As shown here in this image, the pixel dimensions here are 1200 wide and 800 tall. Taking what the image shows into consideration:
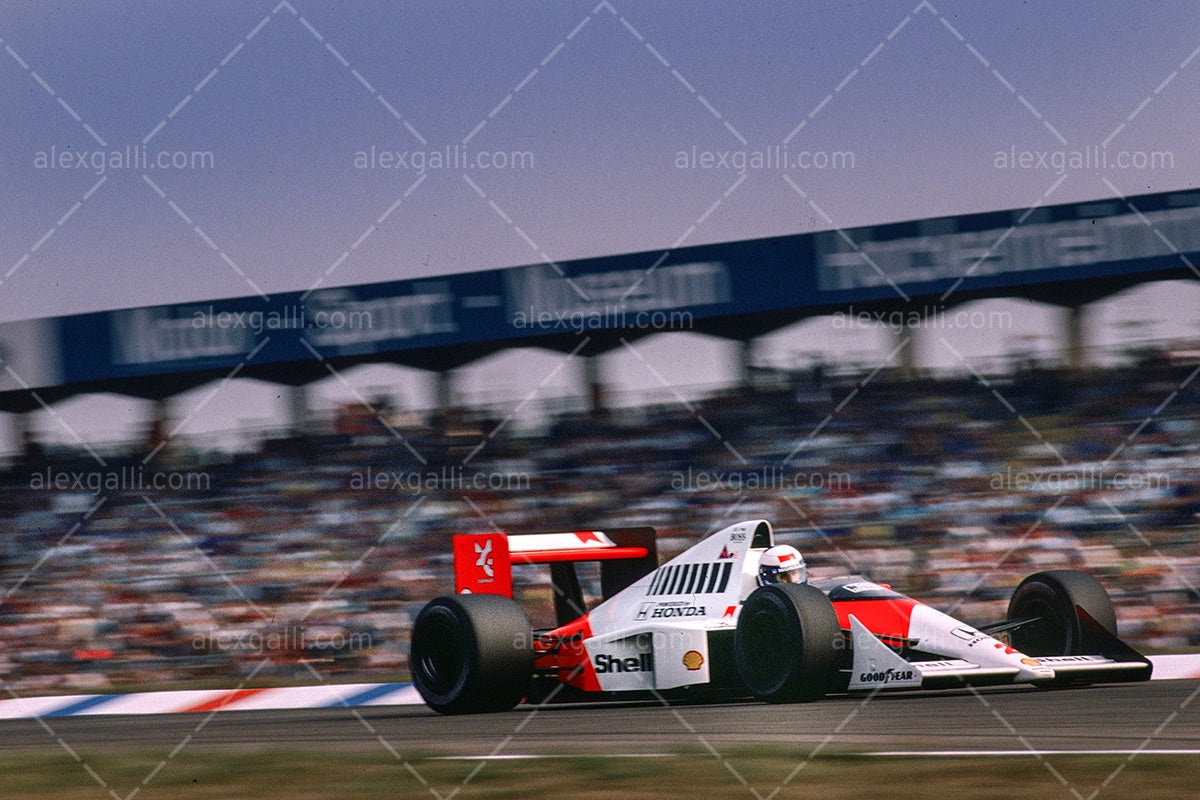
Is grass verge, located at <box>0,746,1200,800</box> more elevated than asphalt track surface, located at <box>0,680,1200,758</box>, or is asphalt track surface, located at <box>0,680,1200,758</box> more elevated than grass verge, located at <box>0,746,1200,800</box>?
grass verge, located at <box>0,746,1200,800</box>

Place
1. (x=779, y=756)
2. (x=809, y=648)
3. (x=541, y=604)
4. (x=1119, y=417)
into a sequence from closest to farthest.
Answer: (x=779, y=756), (x=809, y=648), (x=1119, y=417), (x=541, y=604)

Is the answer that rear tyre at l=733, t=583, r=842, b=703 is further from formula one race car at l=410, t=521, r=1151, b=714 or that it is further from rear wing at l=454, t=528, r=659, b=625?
rear wing at l=454, t=528, r=659, b=625

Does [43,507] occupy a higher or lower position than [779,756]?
higher

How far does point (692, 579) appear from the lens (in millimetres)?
8773

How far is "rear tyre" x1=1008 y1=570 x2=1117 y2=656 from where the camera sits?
8758 millimetres

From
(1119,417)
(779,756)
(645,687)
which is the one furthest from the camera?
(1119,417)

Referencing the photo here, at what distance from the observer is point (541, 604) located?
13883 mm

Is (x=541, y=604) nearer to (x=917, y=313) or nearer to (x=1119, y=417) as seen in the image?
(x=917, y=313)

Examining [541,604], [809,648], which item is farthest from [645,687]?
[541,604]

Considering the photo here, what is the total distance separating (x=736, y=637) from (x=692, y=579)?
79cm

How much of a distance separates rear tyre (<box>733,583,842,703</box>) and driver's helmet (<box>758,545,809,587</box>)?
54 centimetres

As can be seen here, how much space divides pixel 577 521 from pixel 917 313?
3670 millimetres

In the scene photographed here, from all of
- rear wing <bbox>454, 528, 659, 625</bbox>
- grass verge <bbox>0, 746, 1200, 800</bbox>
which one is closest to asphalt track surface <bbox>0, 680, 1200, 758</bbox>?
grass verge <bbox>0, 746, 1200, 800</bbox>

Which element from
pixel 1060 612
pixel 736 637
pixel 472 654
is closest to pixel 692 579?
pixel 736 637
